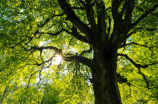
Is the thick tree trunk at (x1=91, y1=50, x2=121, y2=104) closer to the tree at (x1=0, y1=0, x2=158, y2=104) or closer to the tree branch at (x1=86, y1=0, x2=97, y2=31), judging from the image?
the tree at (x1=0, y1=0, x2=158, y2=104)

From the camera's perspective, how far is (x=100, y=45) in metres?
6.05

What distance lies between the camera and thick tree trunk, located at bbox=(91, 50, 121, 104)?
4.78 metres

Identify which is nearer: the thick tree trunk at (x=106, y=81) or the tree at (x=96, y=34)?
the thick tree trunk at (x=106, y=81)

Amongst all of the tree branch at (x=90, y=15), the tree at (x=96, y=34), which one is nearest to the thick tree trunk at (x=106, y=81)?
the tree at (x=96, y=34)

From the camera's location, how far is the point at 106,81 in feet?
16.9

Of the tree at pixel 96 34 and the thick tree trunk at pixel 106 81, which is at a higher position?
the tree at pixel 96 34

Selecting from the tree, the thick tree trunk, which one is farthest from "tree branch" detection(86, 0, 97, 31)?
the thick tree trunk

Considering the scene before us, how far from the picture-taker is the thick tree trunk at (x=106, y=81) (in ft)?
15.7

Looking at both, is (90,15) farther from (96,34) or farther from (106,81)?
(106,81)

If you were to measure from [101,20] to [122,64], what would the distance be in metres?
7.13

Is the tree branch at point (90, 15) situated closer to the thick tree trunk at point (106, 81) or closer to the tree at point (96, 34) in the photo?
the tree at point (96, 34)

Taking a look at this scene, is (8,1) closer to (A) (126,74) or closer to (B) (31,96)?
(B) (31,96)

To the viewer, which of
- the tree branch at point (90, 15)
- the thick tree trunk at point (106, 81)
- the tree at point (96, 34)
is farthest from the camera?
the tree branch at point (90, 15)

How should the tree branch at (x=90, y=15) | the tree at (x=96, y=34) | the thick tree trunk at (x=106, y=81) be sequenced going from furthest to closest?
the tree branch at (x=90, y=15), the tree at (x=96, y=34), the thick tree trunk at (x=106, y=81)
